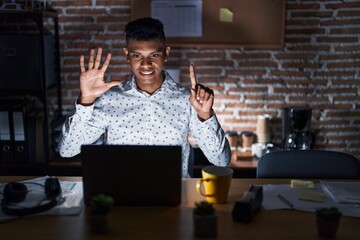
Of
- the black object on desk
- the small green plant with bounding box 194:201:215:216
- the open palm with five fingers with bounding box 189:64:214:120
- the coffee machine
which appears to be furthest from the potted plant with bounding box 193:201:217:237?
the coffee machine

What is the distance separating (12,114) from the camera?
3168 mm

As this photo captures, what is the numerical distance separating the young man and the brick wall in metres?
1.12

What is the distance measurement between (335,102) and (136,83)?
1697 millimetres

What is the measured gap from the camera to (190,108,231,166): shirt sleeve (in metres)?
2.12

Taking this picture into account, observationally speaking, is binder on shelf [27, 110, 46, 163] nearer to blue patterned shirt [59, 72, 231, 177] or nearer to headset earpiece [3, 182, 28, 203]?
blue patterned shirt [59, 72, 231, 177]

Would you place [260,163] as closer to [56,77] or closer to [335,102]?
[335,102]

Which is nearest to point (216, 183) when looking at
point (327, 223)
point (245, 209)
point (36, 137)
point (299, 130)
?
point (245, 209)

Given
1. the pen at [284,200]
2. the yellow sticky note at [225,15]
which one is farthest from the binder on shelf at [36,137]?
the pen at [284,200]

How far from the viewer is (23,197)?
169 cm

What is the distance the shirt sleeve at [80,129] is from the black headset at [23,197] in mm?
412

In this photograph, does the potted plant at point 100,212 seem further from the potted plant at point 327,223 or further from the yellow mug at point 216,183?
the potted plant at point 327,223

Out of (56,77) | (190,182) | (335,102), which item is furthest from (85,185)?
(335,102)

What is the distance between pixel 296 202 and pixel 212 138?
1.75 ft

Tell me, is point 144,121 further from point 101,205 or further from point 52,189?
point 101,205
